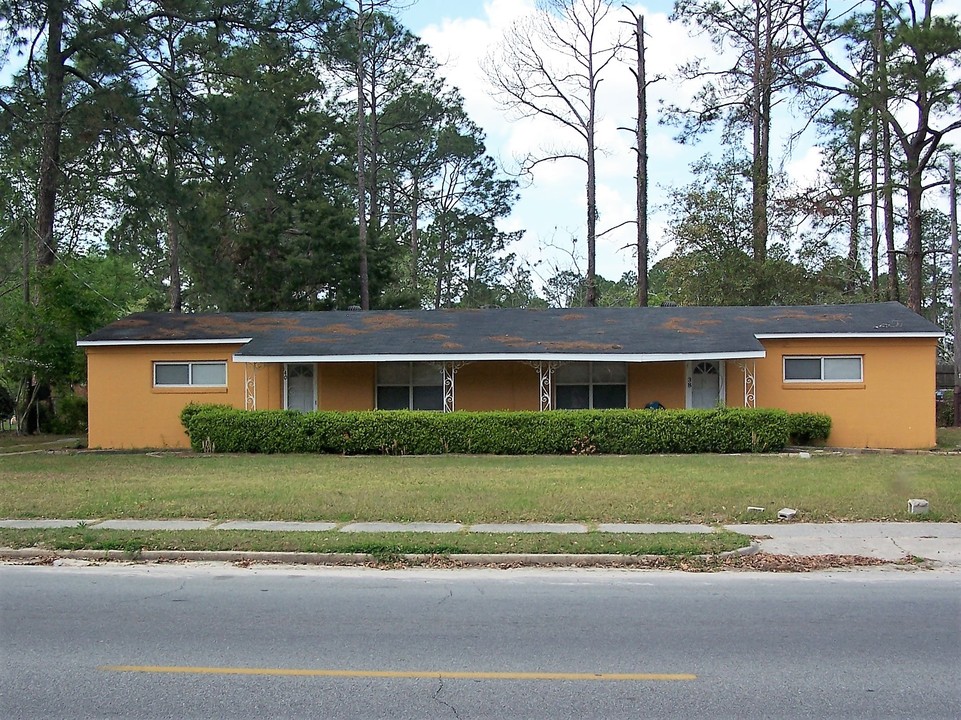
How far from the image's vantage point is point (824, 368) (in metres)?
22.3

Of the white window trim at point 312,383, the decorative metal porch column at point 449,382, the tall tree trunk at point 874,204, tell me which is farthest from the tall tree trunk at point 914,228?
the white window trim at point 312,383

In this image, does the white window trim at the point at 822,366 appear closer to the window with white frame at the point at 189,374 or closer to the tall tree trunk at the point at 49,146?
the window with white frame at the point at 189,374

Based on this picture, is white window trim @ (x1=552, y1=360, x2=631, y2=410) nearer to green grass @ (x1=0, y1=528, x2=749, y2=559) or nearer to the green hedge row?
the green hedge row

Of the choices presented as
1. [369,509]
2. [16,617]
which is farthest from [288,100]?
[16,617]

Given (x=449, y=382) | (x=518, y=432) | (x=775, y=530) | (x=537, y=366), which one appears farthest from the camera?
A: (x=449, y=382)

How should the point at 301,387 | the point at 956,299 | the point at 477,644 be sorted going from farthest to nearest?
the point at 956,299, the point at 301,387, the point at 477,644

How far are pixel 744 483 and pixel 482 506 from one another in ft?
15.1

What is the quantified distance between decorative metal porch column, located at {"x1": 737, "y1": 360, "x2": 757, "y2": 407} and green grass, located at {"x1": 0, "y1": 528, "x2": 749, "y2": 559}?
11.9 metres

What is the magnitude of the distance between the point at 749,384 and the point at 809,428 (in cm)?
176

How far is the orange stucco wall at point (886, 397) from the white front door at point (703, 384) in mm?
2556

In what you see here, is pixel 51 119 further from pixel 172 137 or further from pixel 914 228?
pixel 914 228

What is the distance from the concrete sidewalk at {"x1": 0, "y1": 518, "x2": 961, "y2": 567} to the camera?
10.1 meters

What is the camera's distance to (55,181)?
995 inches

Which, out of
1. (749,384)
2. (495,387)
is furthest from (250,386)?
(749,384)
